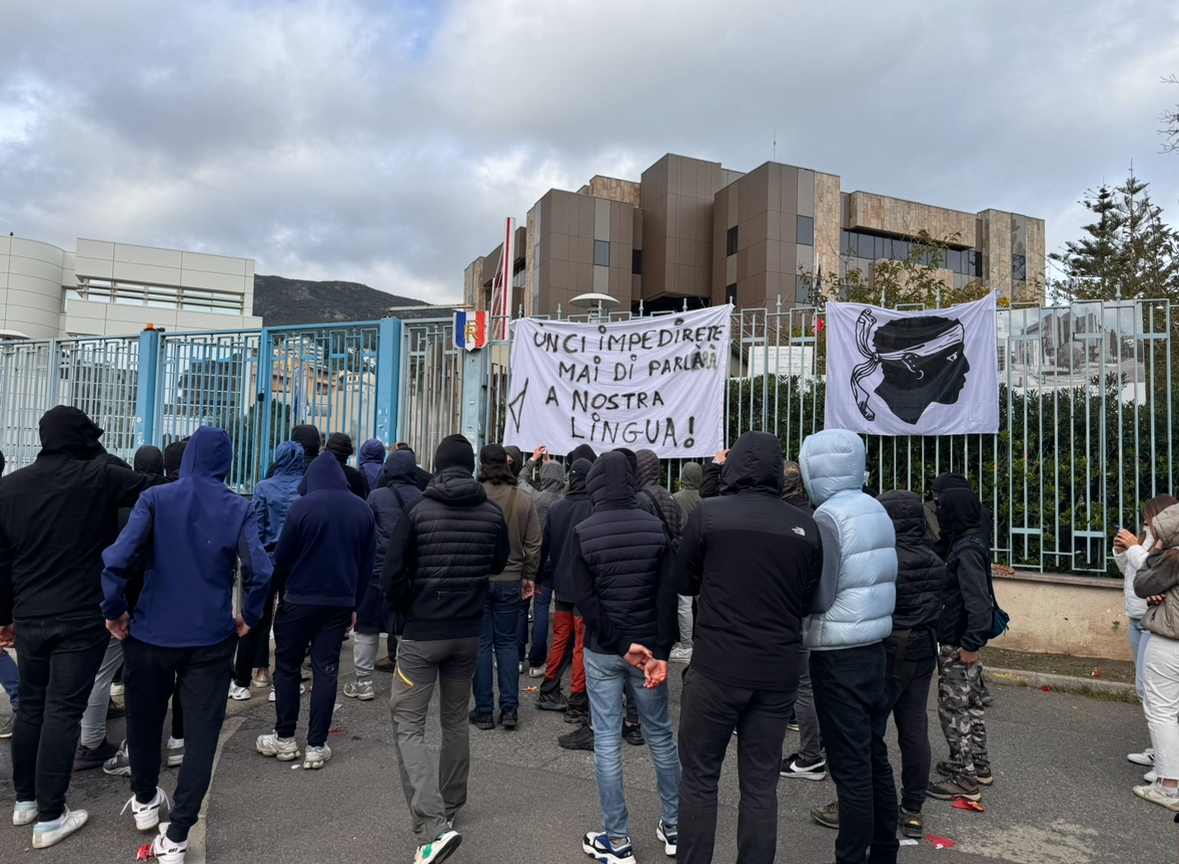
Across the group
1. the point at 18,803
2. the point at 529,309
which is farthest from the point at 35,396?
the point at 529,309

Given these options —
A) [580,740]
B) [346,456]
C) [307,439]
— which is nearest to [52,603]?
[346,456]

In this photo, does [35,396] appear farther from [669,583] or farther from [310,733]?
[669,583]

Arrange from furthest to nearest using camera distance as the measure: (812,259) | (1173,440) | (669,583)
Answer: (812,259), (1173,440), (669,583)

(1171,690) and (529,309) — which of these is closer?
(1171,690)

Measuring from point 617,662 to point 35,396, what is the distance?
1234 centimetres

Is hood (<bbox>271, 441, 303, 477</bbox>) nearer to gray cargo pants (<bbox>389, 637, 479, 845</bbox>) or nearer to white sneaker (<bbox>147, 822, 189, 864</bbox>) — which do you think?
gray cargo pants (<bbox>389, 637, 479, 845</bbox>)

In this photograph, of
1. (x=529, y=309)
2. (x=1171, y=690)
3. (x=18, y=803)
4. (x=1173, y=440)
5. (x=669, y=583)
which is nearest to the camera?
(x=669, y=583)

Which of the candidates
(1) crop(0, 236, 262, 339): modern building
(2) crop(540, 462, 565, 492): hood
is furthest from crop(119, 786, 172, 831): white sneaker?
(1) crop(0, 236, 262, 339): modern building

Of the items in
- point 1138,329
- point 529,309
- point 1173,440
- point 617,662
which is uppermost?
point 529,309

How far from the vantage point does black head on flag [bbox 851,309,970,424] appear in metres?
7.93

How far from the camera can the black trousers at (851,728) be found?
3.56 meters

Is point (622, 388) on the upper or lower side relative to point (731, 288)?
lower

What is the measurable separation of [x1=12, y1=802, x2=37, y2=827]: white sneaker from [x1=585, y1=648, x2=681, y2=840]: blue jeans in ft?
9.56

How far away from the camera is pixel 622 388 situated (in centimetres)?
904
